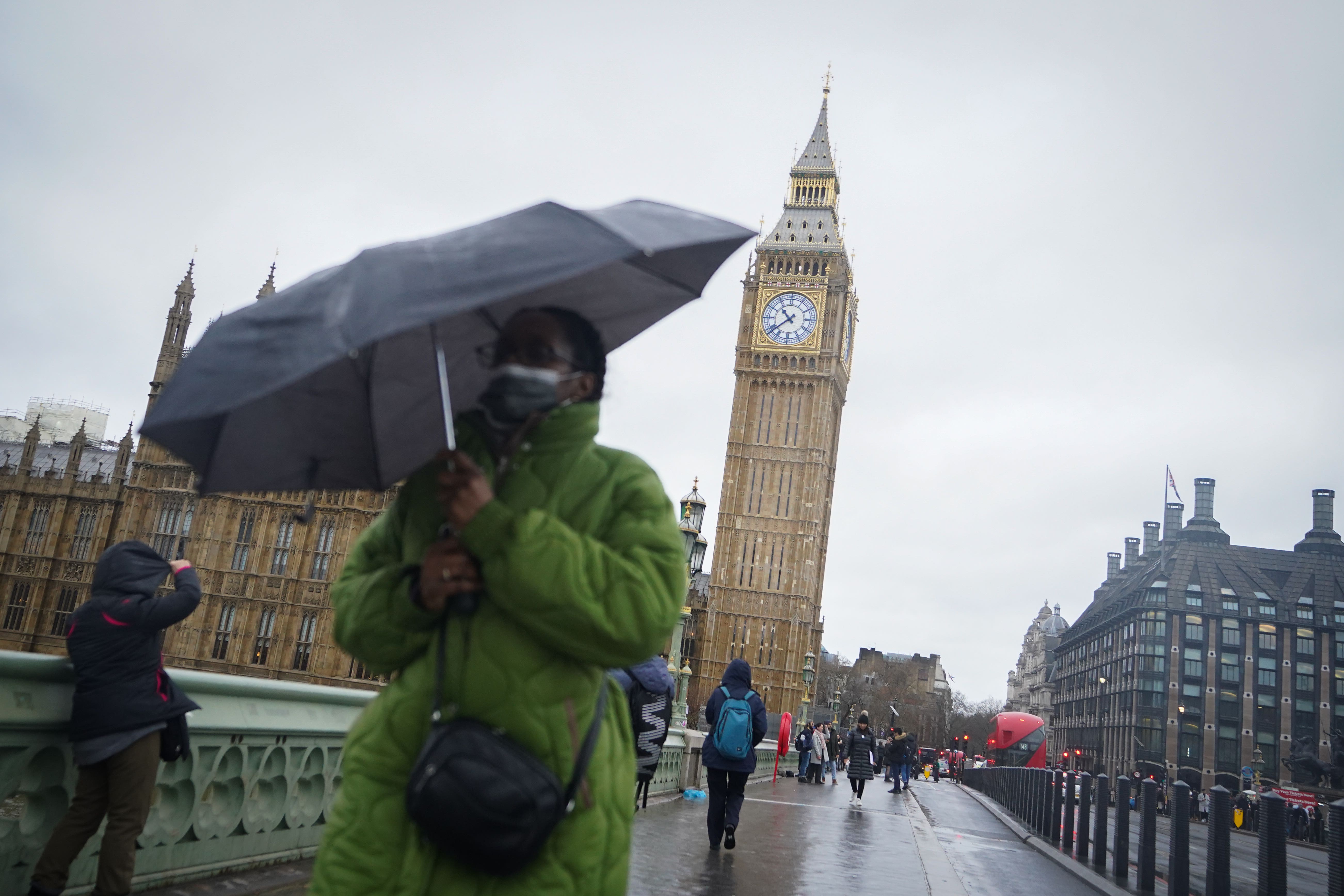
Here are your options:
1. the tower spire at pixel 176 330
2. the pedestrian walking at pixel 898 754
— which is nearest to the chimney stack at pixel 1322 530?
the pedestrian walking at pixel 898 754

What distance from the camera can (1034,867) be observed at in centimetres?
1006

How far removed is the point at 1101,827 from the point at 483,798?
10218 mm

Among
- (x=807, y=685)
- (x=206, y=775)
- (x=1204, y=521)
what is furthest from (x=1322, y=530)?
(x=206, y=775)

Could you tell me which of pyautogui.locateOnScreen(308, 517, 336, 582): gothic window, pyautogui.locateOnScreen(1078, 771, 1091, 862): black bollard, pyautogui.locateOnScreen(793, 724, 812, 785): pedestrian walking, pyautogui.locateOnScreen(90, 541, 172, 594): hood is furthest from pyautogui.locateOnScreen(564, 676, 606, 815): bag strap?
pyautogui.locateOnScreen(308, 517, 336, 582): gothic window

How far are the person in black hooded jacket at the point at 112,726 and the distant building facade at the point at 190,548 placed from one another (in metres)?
37.3

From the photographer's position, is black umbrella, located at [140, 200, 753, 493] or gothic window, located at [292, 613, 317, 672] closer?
black umbrella, located at [140, 200, 753, 493]

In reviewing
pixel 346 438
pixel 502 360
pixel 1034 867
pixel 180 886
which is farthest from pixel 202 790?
pixel 1034 867

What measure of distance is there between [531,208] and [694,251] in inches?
16.6

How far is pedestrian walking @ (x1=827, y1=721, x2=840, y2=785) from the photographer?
2583cm

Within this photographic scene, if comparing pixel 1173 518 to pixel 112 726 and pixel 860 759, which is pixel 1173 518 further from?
pixel 112 726

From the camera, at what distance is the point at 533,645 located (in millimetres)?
2023

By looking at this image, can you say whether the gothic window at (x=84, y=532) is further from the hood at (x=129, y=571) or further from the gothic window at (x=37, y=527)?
the hood at (x=129, y=571)

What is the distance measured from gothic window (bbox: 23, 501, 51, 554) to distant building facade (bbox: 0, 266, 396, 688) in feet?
Answer: 0.16

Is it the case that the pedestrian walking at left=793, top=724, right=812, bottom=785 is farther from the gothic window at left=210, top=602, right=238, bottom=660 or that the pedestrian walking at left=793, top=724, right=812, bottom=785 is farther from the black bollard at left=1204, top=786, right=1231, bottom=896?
the gothic window at left=210, top=602, right=238, bottom=660
